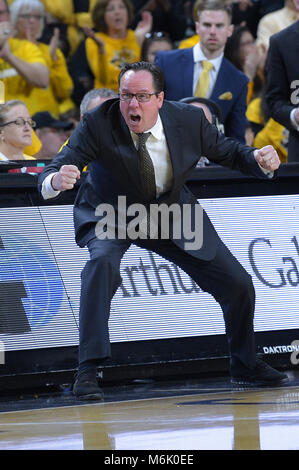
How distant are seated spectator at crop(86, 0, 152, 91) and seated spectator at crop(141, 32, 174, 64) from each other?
0.18 metres

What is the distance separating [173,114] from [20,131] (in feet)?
6.09

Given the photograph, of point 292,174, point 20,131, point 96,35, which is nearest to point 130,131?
point 292,174

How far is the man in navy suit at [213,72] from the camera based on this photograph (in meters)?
7.56

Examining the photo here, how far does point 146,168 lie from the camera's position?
5418 millimetres

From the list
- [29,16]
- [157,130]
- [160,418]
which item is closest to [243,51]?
[29,16]

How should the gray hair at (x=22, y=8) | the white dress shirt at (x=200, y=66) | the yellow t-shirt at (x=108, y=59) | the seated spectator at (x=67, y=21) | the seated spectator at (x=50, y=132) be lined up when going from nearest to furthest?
1. the white dress shirt at (x=200, y=66)
2. the seated spectator at (x=50, y=132)
3. the gray hair at (x=22, y=8)
4. the yellow t-shirt at (x=108, y=59)
5. the seated spectator at (x=67, y=21)

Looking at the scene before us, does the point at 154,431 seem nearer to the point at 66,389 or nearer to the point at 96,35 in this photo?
the point at 66,389

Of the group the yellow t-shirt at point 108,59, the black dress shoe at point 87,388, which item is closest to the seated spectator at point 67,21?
the yellow t-shirt at point 108,59

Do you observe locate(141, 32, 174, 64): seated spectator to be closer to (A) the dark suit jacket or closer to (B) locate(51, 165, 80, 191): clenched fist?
(A) the dark suit jacket

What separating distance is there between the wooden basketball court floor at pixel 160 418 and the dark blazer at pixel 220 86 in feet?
7.78

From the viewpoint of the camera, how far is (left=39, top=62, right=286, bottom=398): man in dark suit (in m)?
5.21

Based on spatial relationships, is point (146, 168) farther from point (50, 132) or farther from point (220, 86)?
point (50, 132)

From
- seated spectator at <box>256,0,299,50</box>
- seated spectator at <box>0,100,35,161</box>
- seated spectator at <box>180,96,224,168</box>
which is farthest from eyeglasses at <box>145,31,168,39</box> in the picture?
seated spectator at <box>0,100,35,161</box>

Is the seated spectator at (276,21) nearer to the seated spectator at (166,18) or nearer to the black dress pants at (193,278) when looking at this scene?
the seated spectator at (166,18)
